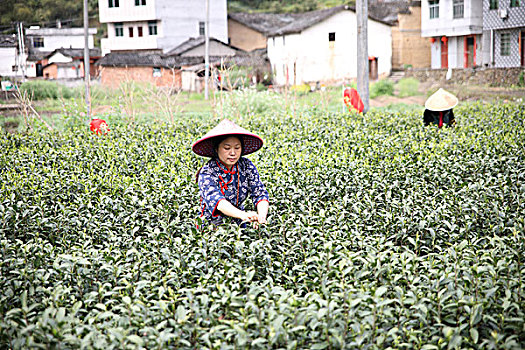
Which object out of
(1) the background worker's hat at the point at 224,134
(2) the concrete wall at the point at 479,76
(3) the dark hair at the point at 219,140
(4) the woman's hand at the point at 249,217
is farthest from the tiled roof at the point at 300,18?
(4) the woman's hand at the point at 249,217

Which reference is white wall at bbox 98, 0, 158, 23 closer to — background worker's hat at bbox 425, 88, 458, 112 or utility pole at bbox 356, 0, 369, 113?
utility pole at bbox 356, 0, 369, 113

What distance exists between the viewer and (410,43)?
35844 millimetres

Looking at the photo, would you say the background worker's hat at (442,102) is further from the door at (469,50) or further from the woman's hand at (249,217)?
the door at (469,50)

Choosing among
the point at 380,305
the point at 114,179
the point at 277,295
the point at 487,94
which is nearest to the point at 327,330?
the point at 380,305

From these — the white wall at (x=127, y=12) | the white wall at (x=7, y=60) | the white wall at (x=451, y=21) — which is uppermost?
the white wall at (x=127, y=12)

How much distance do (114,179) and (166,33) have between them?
35.3 metres

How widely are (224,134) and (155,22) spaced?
37791 millimetres

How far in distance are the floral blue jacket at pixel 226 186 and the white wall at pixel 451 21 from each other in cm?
2554

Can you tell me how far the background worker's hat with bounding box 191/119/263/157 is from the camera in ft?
14.4

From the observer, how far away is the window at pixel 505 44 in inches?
1023

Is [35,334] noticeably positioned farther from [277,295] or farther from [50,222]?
[50,222]

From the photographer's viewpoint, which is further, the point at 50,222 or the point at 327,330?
the point at 50,222

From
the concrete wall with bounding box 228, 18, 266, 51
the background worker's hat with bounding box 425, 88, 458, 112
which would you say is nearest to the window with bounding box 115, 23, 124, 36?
the concrete wall with bounding box 228, 18, 266, 51

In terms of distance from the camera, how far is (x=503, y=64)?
26234mm
